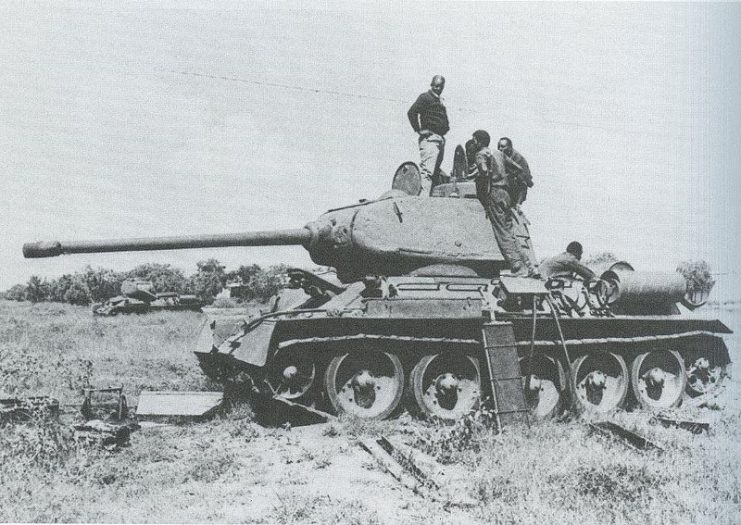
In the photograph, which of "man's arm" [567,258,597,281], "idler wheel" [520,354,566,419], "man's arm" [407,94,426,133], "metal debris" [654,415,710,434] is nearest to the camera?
"metal debris" [654,415,710,434]

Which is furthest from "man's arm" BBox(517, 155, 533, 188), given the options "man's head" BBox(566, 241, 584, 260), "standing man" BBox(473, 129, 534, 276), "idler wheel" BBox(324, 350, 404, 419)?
"idler wheel" BBox(324, 350, 404, 419)

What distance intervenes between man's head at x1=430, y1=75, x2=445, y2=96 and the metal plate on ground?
16.3 feet

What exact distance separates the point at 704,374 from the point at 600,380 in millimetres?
2017

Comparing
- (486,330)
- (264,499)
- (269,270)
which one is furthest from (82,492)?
(269,270)

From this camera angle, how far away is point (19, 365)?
895 cm

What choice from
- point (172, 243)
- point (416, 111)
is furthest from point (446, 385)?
point (416, 111)

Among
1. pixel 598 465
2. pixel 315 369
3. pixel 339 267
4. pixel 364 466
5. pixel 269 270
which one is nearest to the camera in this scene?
pixel 598 465

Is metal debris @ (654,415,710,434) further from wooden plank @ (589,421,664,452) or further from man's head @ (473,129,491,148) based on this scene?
man's head @ (473,129,491,148)

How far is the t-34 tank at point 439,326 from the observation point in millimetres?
7645

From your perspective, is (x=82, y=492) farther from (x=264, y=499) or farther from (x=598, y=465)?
(x=598, y=465)

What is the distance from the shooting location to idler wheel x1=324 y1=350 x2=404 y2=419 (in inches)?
301

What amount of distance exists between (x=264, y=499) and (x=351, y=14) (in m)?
4.58

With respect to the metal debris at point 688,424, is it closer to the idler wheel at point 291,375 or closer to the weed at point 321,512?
the idler wheel at point 291,375

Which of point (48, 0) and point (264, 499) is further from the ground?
point (48, 0)
